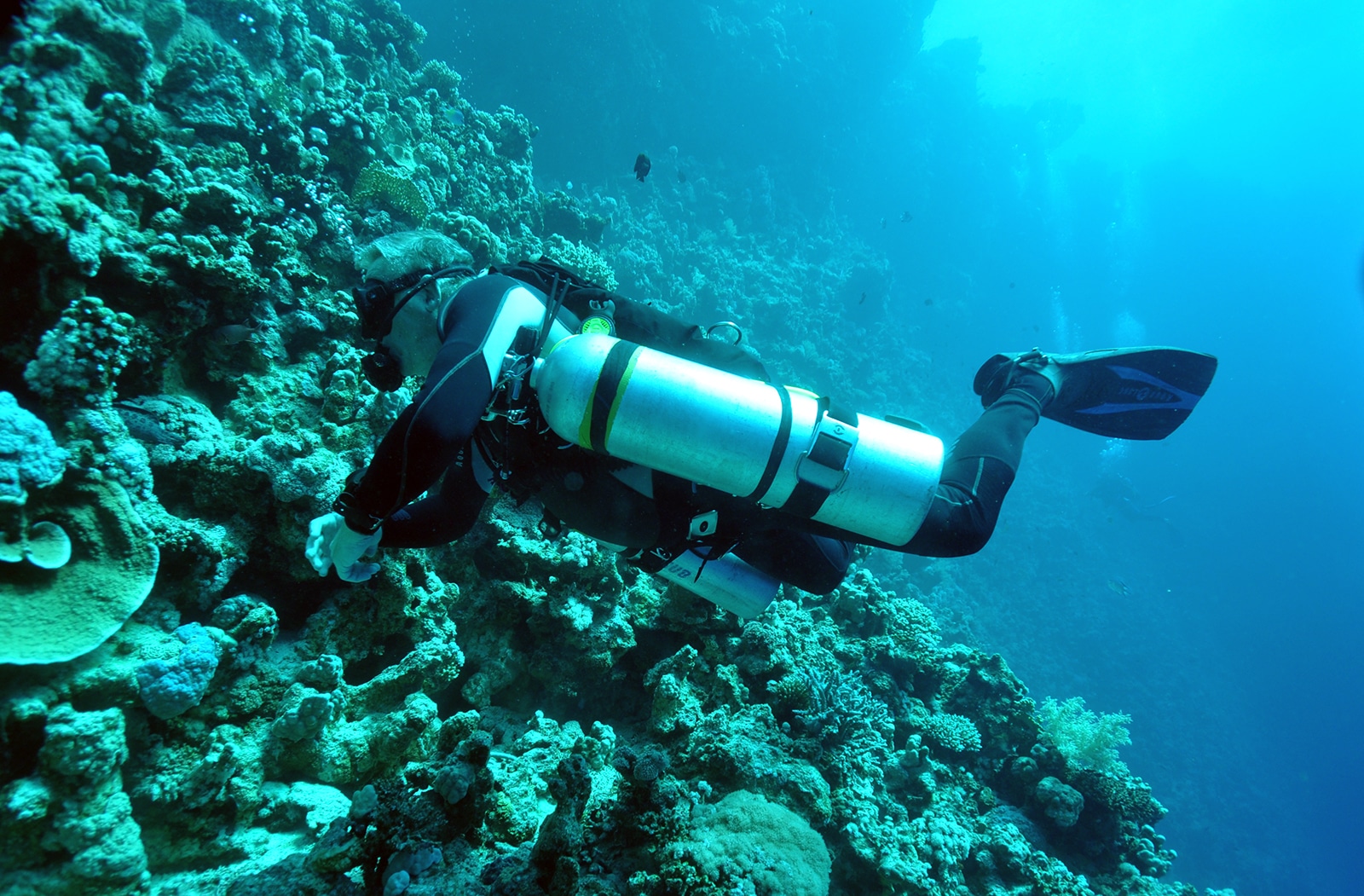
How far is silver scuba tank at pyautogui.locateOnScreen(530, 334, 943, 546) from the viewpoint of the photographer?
2250mm

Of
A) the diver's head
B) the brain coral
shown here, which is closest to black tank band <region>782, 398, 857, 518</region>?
the brain coral

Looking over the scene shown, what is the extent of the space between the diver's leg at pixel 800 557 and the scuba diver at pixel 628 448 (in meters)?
0.01

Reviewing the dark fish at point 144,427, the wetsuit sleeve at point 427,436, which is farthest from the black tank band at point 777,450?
the dark fish at point 144,427

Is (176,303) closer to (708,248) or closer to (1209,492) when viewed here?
(708,248)

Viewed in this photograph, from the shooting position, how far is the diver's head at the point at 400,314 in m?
2.71

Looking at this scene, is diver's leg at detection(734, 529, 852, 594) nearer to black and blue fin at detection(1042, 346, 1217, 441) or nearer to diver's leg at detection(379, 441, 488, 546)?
diver's leg at detection(379, 441, 488, 546)

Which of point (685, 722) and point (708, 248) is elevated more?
point (708, 248)

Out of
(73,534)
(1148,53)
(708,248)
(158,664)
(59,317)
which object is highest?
(1148,53)

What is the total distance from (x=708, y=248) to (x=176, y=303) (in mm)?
19127

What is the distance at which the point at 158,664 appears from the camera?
2.29 meters

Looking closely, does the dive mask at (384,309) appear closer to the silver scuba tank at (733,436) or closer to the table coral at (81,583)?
the silver scuba tank at (733,436)

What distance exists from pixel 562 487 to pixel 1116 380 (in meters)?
4.44

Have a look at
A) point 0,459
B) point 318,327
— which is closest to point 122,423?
point 0,459

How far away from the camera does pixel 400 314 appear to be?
2.77 meters
